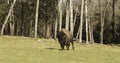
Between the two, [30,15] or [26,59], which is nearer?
[26,59]

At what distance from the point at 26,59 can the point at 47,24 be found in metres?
57.5

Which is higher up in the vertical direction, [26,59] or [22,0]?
[22,0]

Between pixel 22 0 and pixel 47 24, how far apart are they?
322 inches

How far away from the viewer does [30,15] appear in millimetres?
77875

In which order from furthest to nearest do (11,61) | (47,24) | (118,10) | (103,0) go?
(47,24) < (118,10) < (103,0) < (11,61)

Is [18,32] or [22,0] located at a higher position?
[22,0]

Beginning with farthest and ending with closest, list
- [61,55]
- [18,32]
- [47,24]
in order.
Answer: [18,32] → [47,24] → [61,55]

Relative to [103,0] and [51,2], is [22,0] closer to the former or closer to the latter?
[51,2]

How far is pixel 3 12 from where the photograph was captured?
232ft

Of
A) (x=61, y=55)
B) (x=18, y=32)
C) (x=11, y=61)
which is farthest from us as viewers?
(x=18, y=32)

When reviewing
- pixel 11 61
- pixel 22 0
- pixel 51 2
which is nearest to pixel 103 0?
pixel 51 2

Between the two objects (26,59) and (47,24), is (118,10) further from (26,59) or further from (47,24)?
(26,59)

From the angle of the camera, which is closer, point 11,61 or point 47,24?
point 11,61

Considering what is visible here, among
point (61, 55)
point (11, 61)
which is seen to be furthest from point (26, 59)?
point (61, 55)
